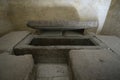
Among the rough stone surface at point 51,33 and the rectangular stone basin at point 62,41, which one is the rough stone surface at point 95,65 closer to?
the rectangular stone basin at point 62,41

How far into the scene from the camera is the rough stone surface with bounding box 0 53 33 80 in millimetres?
1065

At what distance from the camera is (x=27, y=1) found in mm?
3270

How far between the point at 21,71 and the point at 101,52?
3.67 feet

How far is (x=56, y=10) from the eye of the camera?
332 centimetres

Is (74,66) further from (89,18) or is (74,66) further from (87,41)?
(89,18)

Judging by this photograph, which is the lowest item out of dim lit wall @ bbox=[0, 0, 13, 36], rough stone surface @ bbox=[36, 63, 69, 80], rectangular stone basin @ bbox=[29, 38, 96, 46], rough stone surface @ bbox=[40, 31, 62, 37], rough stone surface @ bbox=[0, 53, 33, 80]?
rough stone surface @ bbox=[36, 63, 69, 80]

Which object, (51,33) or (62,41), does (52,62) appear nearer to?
(62,41)

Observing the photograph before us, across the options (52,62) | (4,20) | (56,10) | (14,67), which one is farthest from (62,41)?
(4,20)

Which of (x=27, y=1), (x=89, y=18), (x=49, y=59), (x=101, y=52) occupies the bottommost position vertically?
(x=49, y=59)

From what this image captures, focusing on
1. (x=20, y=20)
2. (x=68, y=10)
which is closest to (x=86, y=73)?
(x=68, y=10)

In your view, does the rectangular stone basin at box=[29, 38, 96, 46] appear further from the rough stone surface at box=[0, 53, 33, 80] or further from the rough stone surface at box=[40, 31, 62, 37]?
the rough stone surface at box=[0, 53, 33, 80]

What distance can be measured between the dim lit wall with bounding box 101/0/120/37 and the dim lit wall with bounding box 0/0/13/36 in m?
2.71

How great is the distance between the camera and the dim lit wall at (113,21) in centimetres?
290

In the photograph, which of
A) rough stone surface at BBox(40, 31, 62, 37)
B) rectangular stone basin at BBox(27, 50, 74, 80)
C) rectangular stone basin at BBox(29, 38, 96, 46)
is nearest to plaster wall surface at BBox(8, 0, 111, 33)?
rough stone surface at BBox(40, 31, 62, 37)
